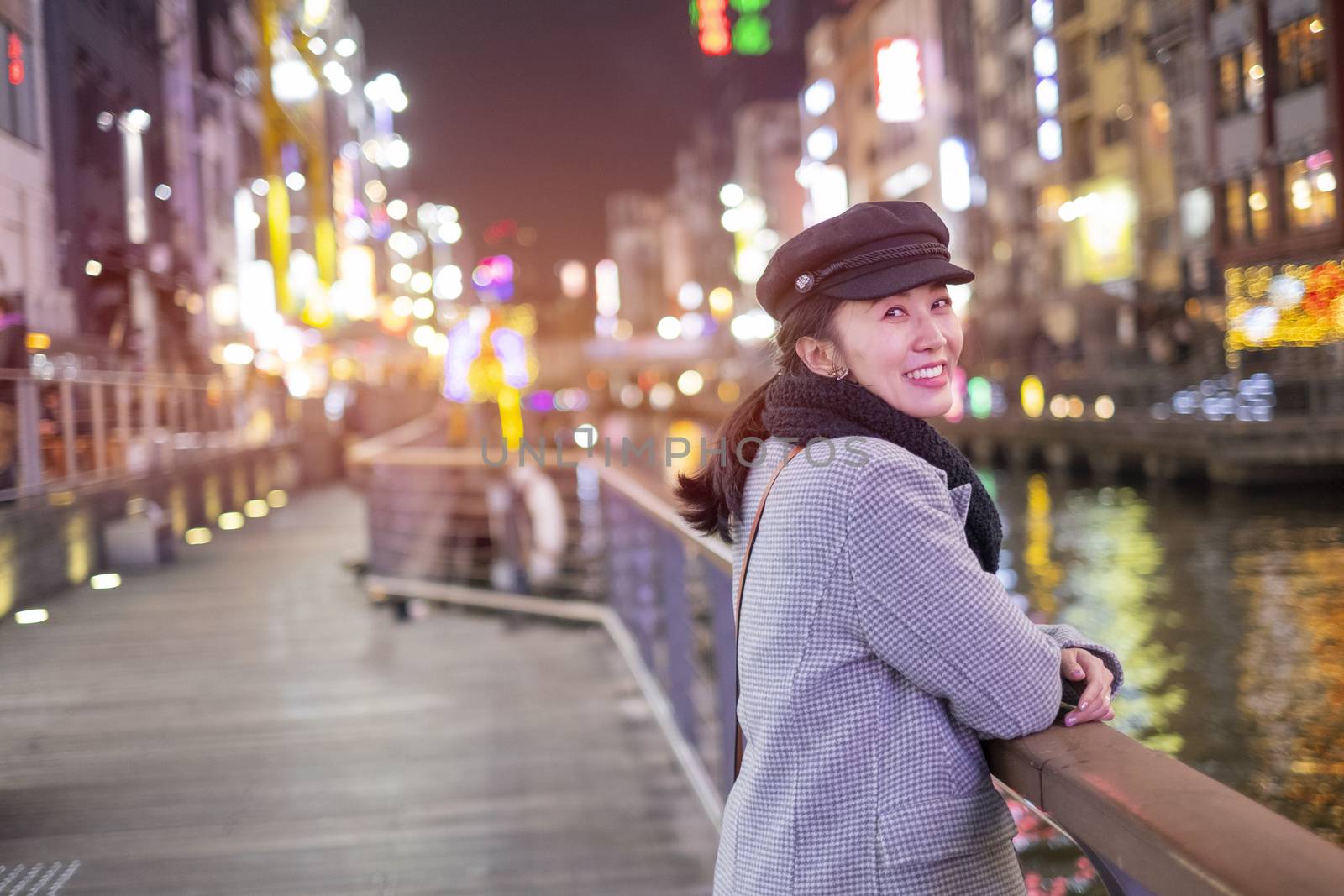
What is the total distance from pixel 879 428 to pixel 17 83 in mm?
3072

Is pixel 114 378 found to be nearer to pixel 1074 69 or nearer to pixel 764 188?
pixel 1074 69

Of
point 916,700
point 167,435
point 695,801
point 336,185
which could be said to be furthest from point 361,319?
point 916,700

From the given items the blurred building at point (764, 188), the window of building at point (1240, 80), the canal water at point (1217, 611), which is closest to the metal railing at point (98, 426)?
the canal water at point (1217, 611)

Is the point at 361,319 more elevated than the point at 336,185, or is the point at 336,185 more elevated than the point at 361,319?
the point at 336,185

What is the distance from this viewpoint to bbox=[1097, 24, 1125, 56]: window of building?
3316 cm

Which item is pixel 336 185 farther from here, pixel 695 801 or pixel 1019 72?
pixel 695 801

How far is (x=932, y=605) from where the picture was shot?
4.96ft

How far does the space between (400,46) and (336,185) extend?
36.9 meters

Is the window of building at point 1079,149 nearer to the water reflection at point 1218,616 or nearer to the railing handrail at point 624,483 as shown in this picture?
the water reflection at point 1218,616

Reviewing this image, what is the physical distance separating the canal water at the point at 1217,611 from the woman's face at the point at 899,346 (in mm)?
3940

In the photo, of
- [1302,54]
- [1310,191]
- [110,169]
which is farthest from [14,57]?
[1302,54]

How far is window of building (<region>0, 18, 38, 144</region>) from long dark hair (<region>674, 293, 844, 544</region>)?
2.54 meters

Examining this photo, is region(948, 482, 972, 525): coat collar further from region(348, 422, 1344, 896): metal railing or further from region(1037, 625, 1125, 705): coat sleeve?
region(348, 422, 1344, 896): metal railing

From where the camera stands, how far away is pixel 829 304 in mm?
1784
